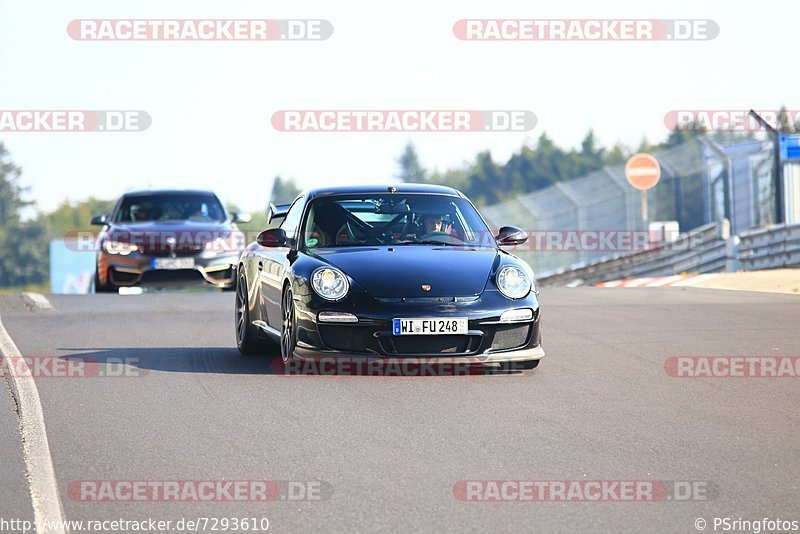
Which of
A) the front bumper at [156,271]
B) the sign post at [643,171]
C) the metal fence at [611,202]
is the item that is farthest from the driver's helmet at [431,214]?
the metal fence at [611,202]

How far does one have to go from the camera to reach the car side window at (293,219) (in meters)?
10.9

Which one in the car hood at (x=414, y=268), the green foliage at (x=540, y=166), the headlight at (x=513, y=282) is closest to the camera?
the car hood at (x=414, y=268)

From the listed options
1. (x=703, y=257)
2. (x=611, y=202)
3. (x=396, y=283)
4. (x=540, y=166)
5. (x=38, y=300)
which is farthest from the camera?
(x=540, y=166)

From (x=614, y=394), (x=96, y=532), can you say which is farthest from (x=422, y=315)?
(x=96, y=532)

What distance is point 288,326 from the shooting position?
9977mm

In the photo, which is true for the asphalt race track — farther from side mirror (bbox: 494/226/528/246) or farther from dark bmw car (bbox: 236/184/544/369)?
side mirror (bbox: 494/226/528/246)

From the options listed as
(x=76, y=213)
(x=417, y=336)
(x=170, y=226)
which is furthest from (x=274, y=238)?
(x=76, y=213)

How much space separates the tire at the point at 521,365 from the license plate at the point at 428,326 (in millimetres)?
766

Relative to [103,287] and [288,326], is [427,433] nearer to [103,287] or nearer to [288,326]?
[288,326]

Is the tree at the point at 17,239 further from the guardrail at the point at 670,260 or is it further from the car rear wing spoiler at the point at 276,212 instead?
the car rear wing spoiler at the point at 276,212

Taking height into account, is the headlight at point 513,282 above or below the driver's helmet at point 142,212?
below

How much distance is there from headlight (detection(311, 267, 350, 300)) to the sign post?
20.7m

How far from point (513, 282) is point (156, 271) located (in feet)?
Result: 32.9

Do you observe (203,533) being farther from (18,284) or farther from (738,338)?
(18,284)
